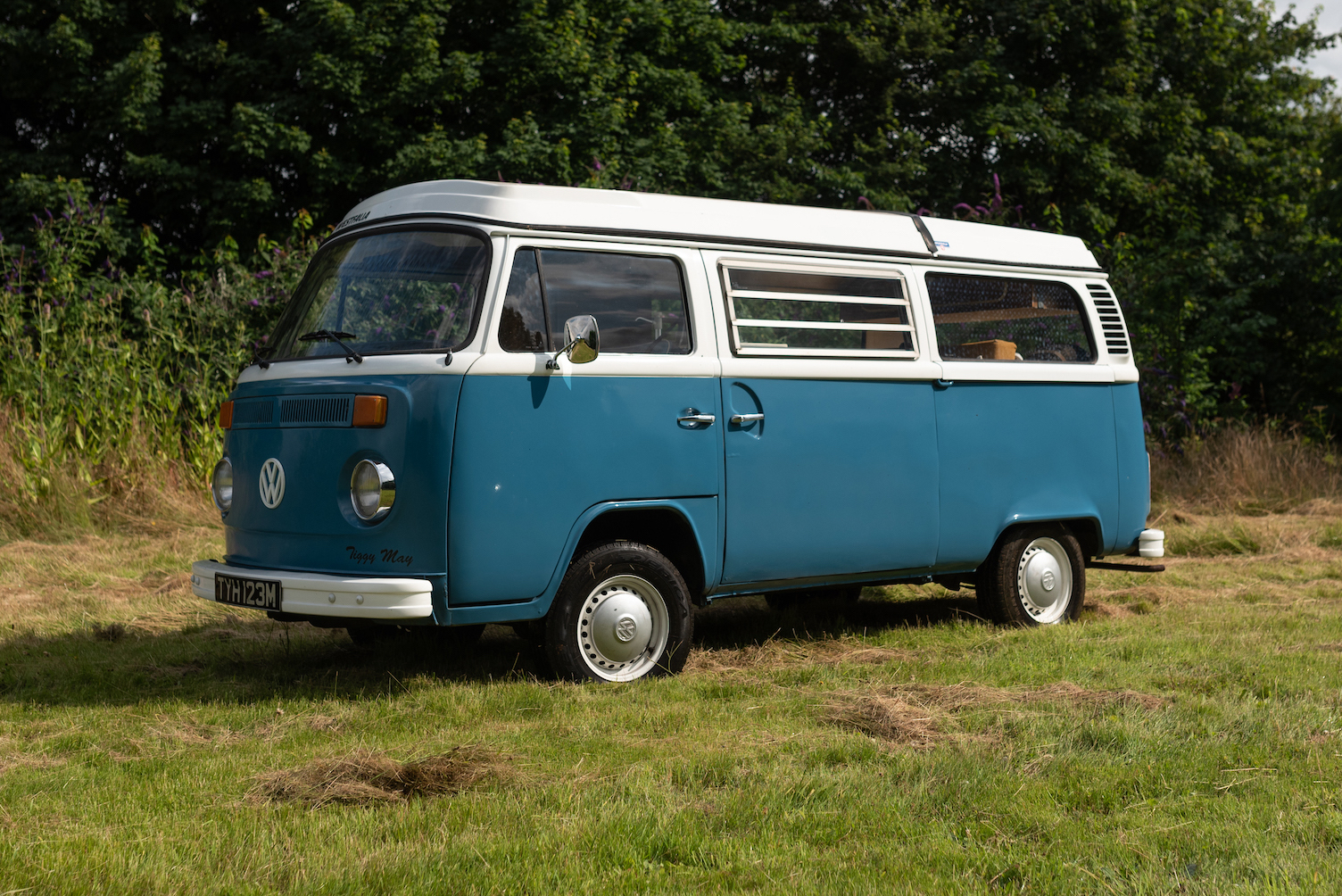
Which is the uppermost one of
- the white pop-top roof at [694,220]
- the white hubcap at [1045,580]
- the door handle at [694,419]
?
the white pop-top roof at [694,220]

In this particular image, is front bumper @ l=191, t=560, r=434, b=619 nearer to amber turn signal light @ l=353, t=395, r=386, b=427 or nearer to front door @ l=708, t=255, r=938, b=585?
amber turn signal light @ l=353, t=395, r=386, b=427

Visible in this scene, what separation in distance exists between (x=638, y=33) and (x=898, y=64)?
6.37 metres

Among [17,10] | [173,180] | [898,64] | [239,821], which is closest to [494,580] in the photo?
[239,821]

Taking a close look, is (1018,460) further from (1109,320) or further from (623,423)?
(623,423)

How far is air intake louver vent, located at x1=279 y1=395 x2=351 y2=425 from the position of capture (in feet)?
18.3

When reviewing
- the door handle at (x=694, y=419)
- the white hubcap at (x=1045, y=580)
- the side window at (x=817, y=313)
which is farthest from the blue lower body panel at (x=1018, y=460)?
the door handle at (x=694, y=419)

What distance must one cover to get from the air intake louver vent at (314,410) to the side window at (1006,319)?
3.47 m

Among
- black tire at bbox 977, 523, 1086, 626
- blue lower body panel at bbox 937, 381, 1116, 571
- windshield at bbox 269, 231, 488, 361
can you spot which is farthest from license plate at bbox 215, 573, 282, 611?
black tire at bbox 977, 523, 1086, 626

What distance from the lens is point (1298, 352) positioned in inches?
753

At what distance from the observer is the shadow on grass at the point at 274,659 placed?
19.2 feet

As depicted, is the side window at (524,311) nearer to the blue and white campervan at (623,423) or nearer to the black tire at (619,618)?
the blue and white campervan at (623,423)

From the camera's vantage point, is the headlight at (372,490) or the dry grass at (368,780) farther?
the headlight at (372,490)

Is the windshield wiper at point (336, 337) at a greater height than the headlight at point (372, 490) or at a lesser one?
greater

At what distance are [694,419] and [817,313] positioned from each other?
1117mm
